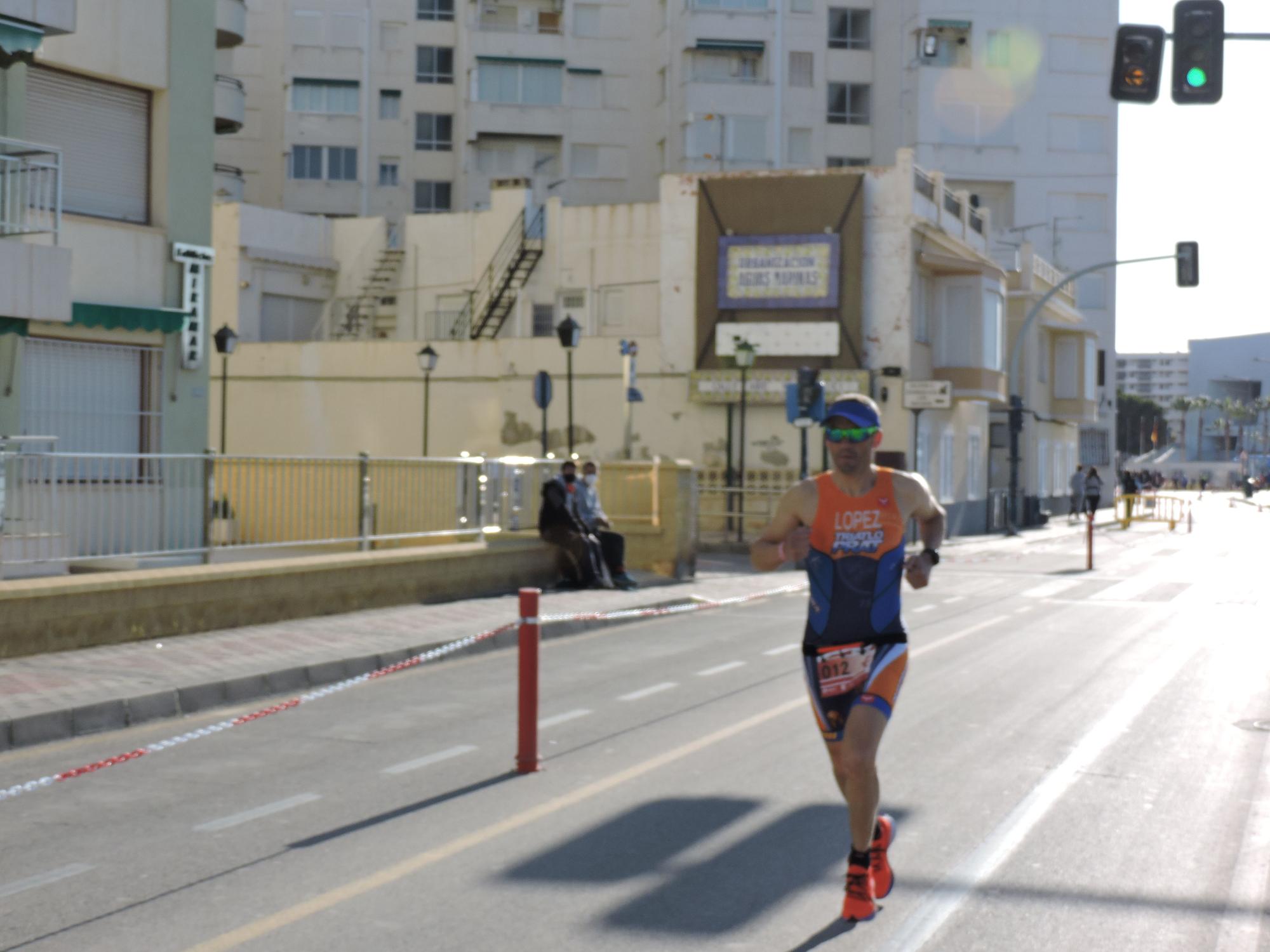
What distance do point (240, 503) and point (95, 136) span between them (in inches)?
236

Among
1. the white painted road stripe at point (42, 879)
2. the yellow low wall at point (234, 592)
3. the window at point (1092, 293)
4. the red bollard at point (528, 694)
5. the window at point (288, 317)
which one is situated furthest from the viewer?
the window at point (1092, 293)

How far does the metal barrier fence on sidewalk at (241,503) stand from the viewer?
12570 mm

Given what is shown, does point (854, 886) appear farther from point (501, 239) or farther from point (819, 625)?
point (501, 239)

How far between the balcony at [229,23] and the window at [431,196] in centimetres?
3506

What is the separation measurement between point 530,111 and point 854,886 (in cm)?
5522

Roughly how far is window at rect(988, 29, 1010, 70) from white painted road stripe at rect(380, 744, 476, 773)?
204 feet

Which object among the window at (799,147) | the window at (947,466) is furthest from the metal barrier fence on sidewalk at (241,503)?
the window at (799,147)

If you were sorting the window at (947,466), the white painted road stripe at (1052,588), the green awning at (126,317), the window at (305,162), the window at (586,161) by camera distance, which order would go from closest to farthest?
the green awning at (126,317), the white painted road stripe at (1052,588), the window at (947,466), the window at (305,162), the window at (586,161)

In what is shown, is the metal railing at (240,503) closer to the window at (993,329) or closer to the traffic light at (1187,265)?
the traffic light at (1187,265)

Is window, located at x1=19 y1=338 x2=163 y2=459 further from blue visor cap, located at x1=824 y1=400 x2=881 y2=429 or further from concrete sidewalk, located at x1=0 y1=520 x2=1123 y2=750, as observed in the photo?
blue visor cap, located at x1=824 y1=400 x2=881 y2=429

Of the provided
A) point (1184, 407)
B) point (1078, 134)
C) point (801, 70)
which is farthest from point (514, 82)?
point (1184, 407)

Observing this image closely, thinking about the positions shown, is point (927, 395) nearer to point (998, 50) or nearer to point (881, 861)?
point (881, 861)

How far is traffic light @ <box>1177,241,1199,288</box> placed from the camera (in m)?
34.6

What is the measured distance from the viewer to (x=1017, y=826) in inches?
275
